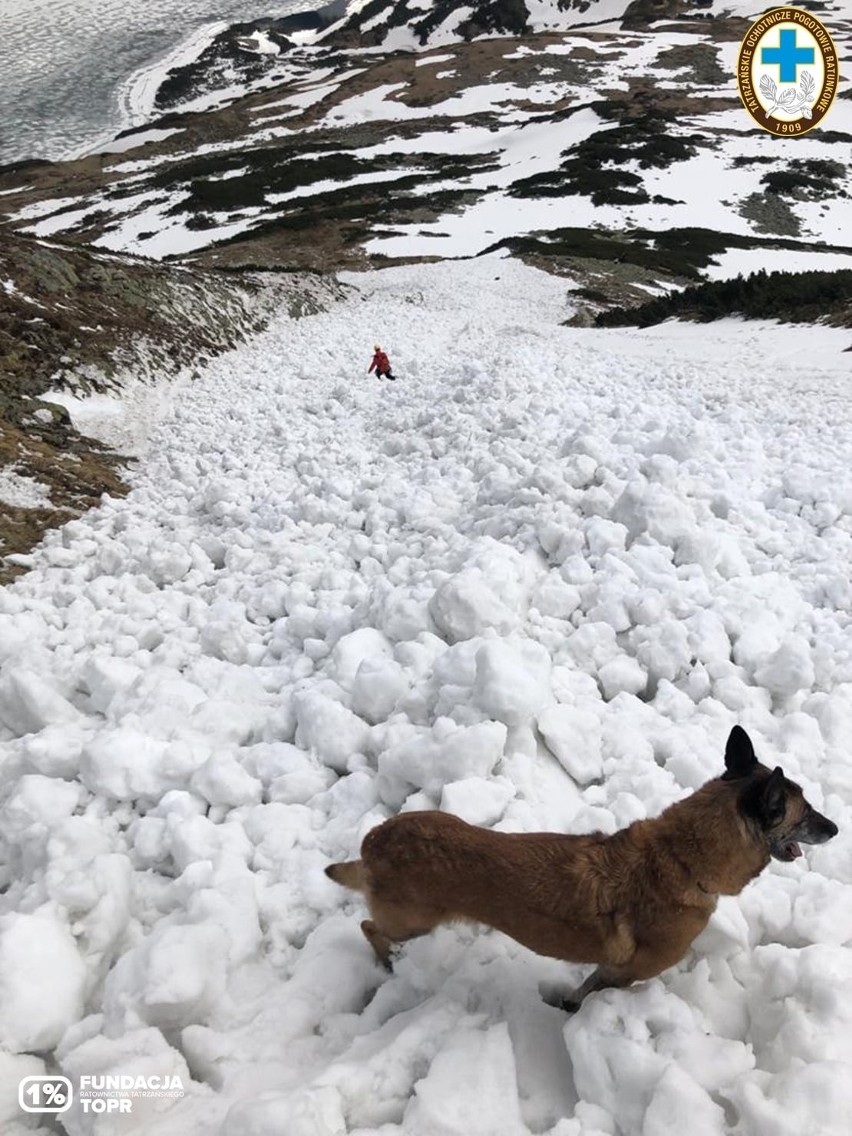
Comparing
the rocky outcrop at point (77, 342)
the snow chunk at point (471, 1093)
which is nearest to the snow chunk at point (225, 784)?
the snow chunk at point (471, 1093)

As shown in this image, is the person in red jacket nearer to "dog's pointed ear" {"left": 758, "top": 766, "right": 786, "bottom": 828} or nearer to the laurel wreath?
"dog's pointed ear" {"left": 758, "top": 766, "right": 786, "bottom": 828}

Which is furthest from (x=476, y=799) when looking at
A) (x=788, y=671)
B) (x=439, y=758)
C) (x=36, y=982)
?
(x=788, y=671)

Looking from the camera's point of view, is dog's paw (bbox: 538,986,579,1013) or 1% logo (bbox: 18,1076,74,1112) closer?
1% logo (bbox: 18,1076,74,1112)

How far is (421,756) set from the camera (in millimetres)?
3703

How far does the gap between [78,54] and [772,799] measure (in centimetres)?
14099

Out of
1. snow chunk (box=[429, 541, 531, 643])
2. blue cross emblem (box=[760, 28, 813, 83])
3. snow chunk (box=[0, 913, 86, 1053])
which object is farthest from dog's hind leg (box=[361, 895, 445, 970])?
blue cross emblem (box=[760, 28, 813, 83])

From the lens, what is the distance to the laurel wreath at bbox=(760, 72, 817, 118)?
53.7 m

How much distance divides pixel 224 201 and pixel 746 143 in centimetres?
4785

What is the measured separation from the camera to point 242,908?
3.14 metres

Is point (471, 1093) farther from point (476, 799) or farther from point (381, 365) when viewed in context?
point (381, 365)

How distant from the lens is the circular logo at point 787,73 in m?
31.8

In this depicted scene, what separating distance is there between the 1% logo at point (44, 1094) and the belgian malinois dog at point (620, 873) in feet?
4.48

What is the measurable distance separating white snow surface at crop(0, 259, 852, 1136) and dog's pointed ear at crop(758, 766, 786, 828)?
0.65m

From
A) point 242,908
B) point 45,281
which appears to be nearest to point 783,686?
point 242,908
